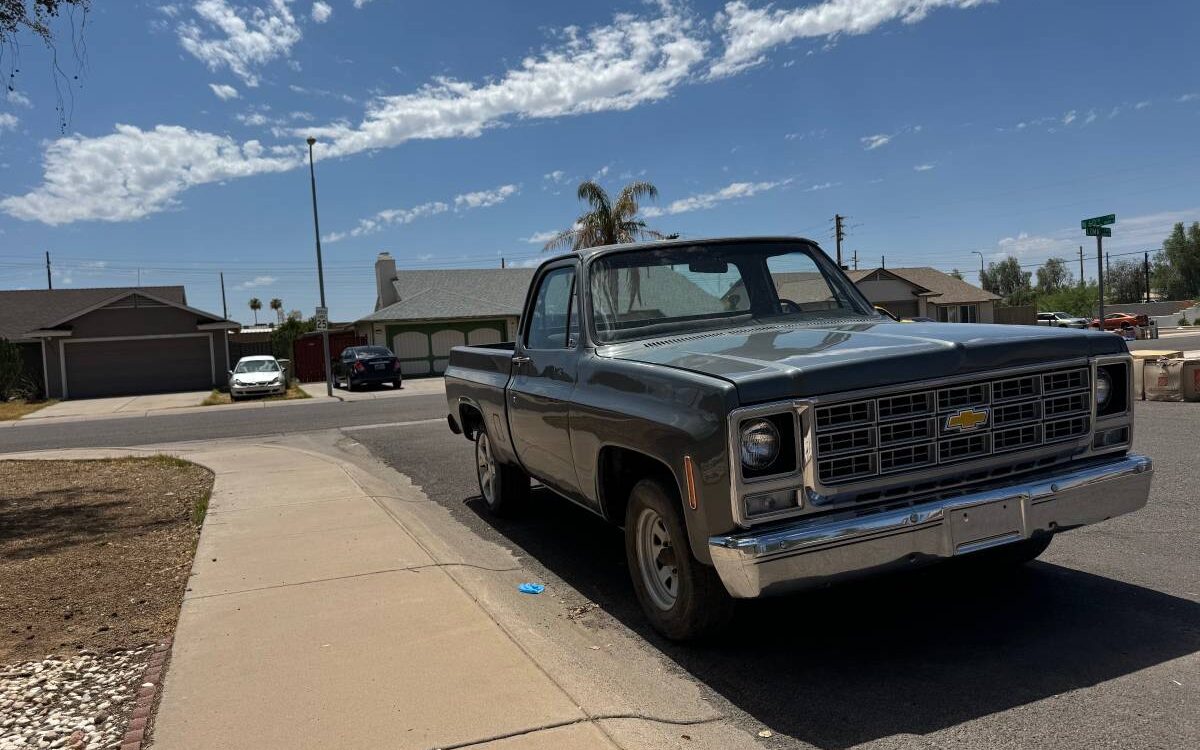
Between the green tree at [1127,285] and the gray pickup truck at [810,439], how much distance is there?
351 ft

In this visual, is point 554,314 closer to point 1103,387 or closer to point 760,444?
point 760,444

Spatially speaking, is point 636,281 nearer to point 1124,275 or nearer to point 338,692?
point 338,692

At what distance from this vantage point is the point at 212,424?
18.4 m

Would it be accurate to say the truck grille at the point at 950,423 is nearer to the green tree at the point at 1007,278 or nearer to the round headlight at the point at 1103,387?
the round headlight at the point at 1103,387

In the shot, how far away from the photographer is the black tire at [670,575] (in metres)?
3.84

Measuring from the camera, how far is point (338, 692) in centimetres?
370

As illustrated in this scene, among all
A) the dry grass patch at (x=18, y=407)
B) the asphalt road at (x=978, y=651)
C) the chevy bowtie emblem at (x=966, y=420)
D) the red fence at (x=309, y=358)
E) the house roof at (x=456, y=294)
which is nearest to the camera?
the asphalt road at (x=978, y=651)

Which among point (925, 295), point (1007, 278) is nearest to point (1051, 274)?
point (1007, 278)

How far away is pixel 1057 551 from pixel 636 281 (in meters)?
3.06

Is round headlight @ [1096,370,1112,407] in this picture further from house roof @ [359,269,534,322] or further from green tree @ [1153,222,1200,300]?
green tree @ [1153,222,1200,300]

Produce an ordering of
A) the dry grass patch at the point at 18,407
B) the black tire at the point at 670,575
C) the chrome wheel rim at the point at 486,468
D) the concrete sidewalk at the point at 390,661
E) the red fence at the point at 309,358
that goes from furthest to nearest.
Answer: the red fence at the point at 309,358 < the dry grass patch at the point at 18,407 < the chrome wheel rim at the point at 486,468 < the black tire at the point at 670,575 < the concrete sidewalk at the point at 390,661

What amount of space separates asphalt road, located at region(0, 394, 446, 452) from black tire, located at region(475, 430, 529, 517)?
32.5 ft

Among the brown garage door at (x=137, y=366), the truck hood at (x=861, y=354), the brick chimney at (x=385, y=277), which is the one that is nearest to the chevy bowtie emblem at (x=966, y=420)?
the truck hood at (x=861, y=354)

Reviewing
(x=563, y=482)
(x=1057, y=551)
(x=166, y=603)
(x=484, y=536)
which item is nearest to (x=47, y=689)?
(x=166, y=603)
